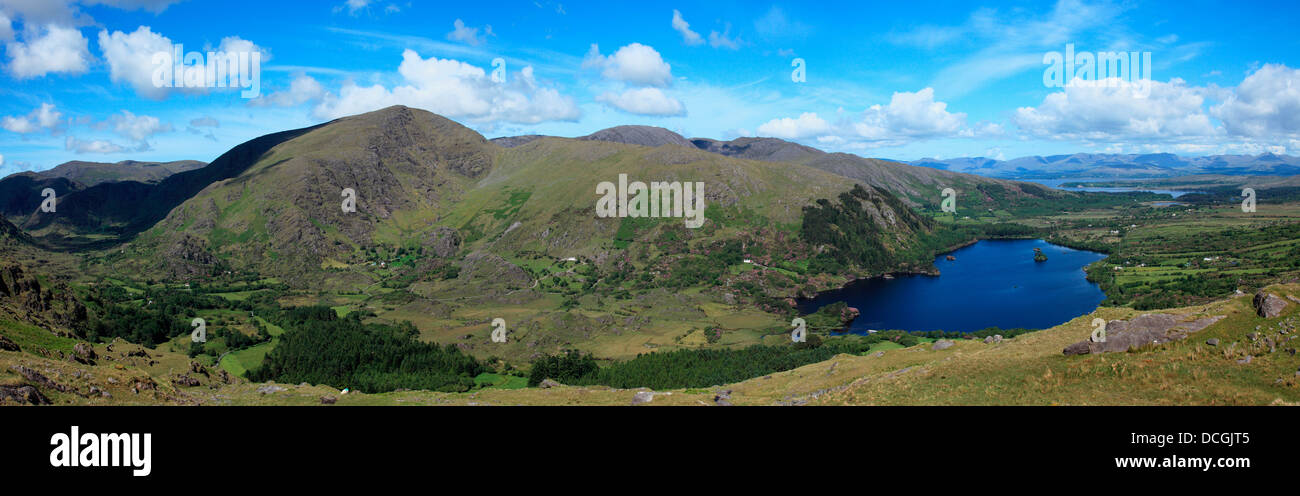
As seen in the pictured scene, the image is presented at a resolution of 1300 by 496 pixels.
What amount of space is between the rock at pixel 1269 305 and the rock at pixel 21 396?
5638 centimetres

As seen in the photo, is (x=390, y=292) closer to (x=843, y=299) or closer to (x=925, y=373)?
(x=843, y=299)

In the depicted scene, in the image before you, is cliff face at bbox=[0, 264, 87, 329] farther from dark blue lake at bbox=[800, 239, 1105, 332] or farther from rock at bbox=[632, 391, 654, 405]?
dark blue lake at bbox=[800, 239, 1105, 332]

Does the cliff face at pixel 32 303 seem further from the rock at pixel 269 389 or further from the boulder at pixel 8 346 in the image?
the rock at pixel 269 389

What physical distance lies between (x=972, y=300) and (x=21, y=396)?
591 feet

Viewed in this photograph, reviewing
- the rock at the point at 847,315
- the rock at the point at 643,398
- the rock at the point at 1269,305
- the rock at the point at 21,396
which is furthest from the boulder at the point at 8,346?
the rock at the point at 847,315

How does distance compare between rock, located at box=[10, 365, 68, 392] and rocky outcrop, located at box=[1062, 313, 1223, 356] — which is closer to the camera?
rock, located at box=[10, 365, 68, 392]

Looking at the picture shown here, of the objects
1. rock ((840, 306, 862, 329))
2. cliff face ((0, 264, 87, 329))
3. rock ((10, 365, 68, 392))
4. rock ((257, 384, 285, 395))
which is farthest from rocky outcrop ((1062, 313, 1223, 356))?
rock ((840, 306, 862, 329))

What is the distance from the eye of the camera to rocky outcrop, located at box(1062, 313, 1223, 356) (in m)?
29.4

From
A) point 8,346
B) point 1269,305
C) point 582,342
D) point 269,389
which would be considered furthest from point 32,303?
point 1269,305

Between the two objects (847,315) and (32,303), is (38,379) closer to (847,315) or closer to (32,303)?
(32,303)

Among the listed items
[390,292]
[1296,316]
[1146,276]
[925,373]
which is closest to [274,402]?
[925,373]

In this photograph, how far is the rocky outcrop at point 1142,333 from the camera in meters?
29.4

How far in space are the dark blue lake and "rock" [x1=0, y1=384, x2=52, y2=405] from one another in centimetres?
13770

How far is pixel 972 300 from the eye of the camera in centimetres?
16138
